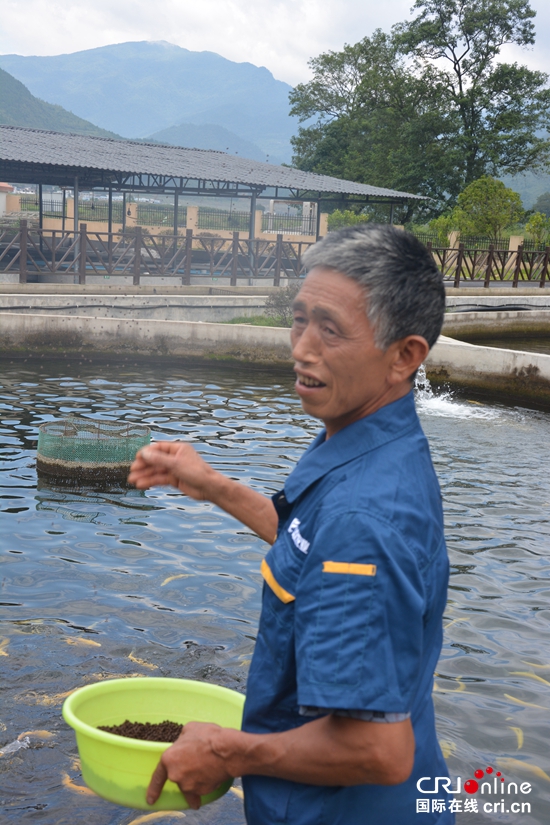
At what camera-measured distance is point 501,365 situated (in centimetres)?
1220

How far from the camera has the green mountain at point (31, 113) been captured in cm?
9081

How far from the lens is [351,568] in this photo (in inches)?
52.0

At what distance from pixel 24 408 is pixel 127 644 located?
6.07 m

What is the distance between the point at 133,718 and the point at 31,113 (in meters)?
101

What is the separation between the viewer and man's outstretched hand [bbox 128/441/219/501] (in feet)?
6.64

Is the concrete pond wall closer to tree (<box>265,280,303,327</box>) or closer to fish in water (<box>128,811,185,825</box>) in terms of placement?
tree (<box>265,280,303,327</box>)

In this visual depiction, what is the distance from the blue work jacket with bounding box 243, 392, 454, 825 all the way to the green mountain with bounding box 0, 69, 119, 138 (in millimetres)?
95014

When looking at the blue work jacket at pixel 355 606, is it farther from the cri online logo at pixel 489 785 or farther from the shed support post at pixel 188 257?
the shed support post at pixel 188 257

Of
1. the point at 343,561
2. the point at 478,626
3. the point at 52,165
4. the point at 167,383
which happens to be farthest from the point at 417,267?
the point at 52,165

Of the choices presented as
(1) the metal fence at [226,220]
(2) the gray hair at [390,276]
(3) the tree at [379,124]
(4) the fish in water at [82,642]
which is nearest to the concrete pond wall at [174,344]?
(4) the fish in water at [82,642]

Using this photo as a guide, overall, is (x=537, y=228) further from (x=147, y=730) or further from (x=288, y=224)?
(x=147, y=730)

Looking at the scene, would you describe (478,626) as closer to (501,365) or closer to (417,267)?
(417,267)

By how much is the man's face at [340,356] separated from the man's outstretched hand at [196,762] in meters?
0.64

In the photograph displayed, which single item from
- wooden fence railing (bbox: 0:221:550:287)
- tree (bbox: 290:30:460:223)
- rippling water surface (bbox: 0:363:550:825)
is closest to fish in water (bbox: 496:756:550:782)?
rippling water surface (bbox: 0:363:550:825)
